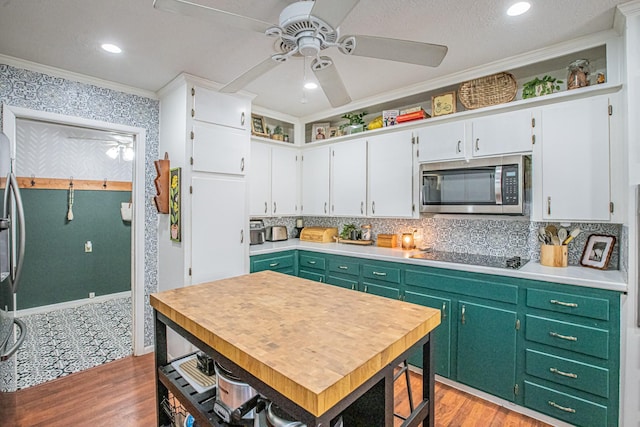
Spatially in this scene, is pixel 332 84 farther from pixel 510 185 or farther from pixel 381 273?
pixel 381 273

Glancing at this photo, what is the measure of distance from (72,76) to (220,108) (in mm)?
1205

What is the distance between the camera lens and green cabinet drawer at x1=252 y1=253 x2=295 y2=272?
3225 millimetres

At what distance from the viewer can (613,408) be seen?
1859mm

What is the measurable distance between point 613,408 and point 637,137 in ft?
5.17

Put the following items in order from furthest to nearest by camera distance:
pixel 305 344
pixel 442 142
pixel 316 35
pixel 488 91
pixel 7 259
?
1. pixel 442 142
2. pixel 488 91
3. pixel 7 259
4. pixel 316 35
5. pixel 305 344

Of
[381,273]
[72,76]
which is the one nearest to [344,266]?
[381,273]

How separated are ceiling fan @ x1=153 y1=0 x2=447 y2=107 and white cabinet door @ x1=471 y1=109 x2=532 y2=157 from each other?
123 centimetres

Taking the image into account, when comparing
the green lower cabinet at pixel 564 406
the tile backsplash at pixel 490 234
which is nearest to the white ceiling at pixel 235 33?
the tile backsplash at pixel 490 234

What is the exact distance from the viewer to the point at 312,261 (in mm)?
3455

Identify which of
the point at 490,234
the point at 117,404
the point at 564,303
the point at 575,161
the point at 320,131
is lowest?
the point at 117,404

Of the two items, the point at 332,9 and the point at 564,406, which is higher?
the point at 332,9

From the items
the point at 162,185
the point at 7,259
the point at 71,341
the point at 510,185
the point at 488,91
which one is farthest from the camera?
the point at 71,341

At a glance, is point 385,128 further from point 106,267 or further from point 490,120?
point 106,267

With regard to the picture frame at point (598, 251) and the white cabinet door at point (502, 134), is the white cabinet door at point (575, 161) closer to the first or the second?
the white cabinet door at point (502, 134)
